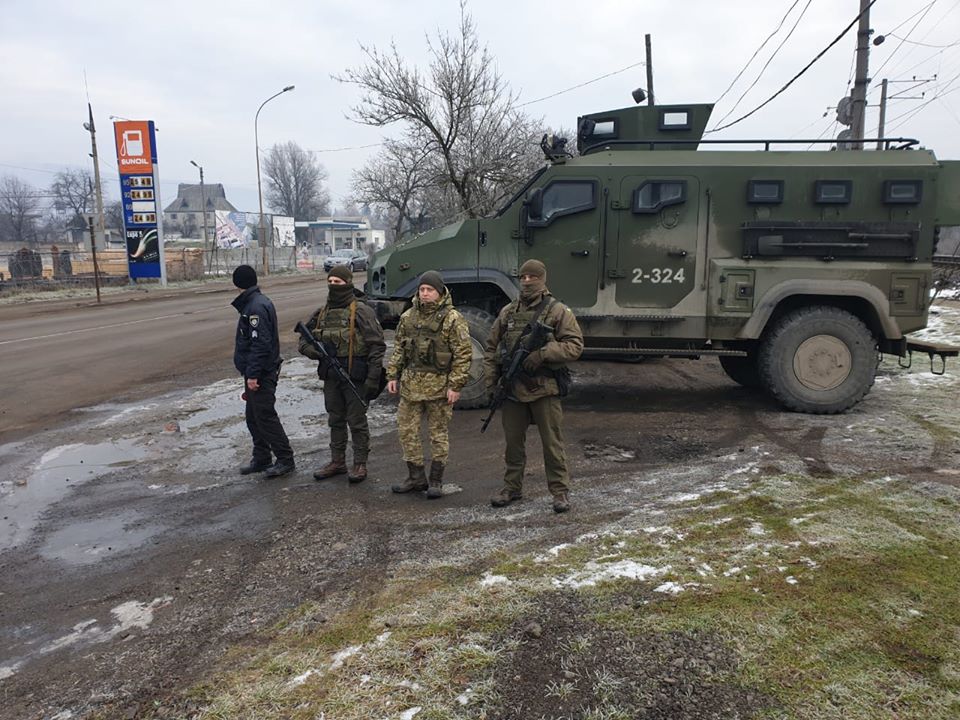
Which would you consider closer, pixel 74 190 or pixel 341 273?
pixel 341 273

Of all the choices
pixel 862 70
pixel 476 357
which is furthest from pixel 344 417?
pixel 862 70

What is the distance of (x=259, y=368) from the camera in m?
5.39

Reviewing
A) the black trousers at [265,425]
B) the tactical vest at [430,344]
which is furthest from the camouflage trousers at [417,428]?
the black trousers at [265,425]

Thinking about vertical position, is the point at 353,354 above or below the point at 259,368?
above

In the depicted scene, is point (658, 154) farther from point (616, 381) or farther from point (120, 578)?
point (120, 578)

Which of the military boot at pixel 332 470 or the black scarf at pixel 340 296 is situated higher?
the black scarf at pixel 340 296

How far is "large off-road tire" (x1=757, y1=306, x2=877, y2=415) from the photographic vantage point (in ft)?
22.9

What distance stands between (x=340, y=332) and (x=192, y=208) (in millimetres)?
109969

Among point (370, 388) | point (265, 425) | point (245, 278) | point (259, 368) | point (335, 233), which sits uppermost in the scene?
point (335, 233)

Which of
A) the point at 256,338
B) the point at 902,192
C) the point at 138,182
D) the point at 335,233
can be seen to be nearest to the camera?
the point at 256,338

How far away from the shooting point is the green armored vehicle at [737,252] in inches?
Answer: 273

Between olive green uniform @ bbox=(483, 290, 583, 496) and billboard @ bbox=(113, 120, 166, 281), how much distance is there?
25.2 meters

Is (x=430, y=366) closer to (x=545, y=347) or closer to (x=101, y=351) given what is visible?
(x=545, y=347)

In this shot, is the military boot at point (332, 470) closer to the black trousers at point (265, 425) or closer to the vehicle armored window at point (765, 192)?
the black trousers at point (265, 425)
